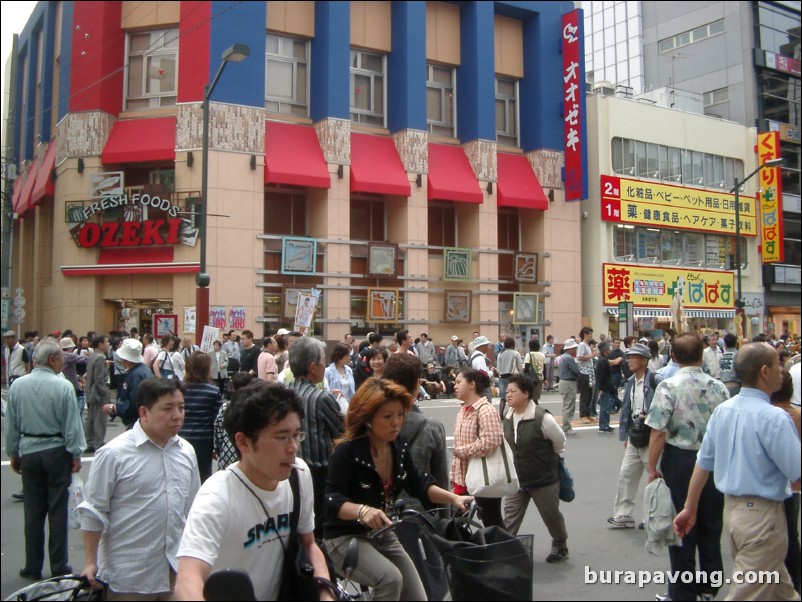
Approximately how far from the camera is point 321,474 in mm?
5344

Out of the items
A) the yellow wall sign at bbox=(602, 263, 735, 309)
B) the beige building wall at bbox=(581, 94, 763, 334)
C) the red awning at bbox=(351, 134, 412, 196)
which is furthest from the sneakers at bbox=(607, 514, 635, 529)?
the yellow wall sign at bbox=(602, 263, 735, 309)

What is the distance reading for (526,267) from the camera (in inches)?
Answer: 1173

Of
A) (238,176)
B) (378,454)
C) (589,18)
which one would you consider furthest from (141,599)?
(589,18)

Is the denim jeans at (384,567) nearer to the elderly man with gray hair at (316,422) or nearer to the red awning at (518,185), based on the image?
the elderly man with gray hair at (316,422)

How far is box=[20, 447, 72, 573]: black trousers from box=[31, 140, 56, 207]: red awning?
2233 cm

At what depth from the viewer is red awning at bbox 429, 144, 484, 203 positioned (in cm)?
2734

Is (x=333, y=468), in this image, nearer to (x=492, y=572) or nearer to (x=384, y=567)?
(x=384, y=567)

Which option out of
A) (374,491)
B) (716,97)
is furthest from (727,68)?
(374,491)

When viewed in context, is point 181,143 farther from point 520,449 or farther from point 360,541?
point 360,541

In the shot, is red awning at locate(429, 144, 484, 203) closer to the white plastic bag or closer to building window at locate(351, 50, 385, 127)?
building window at locate(351, 50, 385, 127)

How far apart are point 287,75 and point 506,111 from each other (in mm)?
10077

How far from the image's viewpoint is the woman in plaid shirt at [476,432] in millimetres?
5816

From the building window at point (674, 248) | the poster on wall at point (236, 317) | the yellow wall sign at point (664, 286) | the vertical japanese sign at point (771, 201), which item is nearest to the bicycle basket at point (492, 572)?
the poster on wall at point (236, 317)

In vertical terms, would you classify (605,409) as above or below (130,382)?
below
